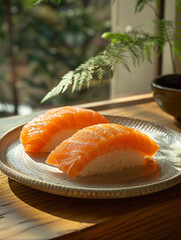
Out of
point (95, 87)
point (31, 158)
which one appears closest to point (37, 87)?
point (95, 87)

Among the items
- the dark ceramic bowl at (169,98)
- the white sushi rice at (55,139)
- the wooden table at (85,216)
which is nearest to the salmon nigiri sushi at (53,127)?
the white sushi rice at (55,139)

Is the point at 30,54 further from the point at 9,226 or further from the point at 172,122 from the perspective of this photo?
the point at 9,226

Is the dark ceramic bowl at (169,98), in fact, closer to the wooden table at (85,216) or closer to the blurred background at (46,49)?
the wooden table at (85,216)

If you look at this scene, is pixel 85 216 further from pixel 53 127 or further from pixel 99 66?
pixel 99 66

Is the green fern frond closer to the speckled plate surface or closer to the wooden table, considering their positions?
the speckled plate surface

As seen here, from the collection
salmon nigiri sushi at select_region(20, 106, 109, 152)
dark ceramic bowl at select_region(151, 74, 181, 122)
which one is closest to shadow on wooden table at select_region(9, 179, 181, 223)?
salmon nigiri sushi at select_region(20, 106, 109, 152)
